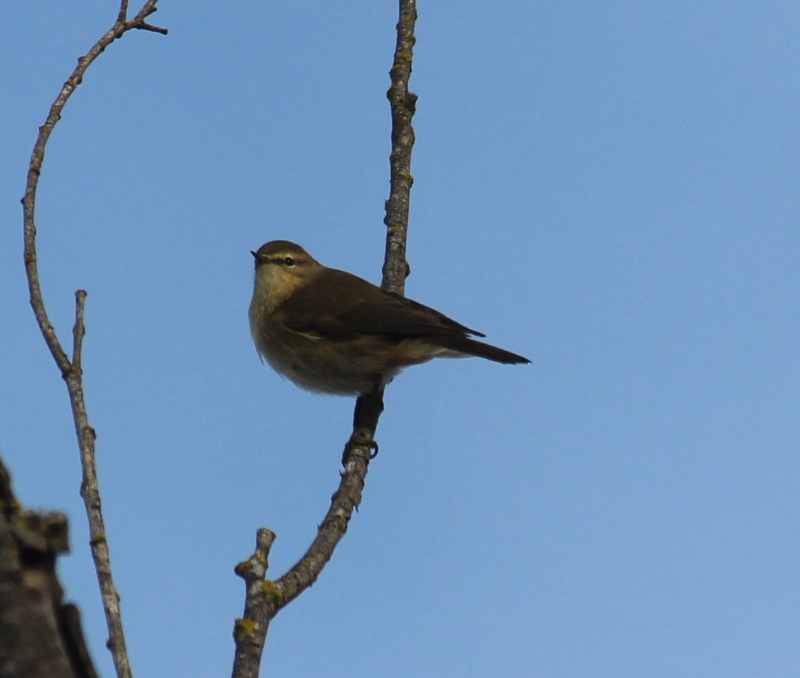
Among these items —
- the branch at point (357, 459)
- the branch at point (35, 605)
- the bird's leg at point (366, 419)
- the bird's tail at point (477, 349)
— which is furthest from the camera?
the bird's tail at point (477, 349)

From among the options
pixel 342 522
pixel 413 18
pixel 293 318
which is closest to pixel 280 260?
pixel 293 318

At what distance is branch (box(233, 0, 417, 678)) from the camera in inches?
109

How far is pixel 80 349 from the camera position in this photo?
3.11m

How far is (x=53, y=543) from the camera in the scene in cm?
137

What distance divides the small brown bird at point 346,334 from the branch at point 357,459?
21cm

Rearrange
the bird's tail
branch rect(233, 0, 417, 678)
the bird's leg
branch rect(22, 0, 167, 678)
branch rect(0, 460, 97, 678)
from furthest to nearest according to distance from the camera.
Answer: the bird's tail → the bird's leg → branch rect(233, 0, 417, 678) → branch rect(22, 0, 167, 678) → branch rect(0, 460, 97, 678)

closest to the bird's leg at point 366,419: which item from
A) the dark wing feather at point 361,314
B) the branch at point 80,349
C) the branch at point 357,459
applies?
the branch at point 357,459

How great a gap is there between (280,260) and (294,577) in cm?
514

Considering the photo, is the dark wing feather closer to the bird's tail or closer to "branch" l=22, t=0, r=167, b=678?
the bird's tail

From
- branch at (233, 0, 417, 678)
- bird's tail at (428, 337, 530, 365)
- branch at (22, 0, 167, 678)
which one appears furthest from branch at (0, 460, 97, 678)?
bird's tail at (428, 337, 530, 365)

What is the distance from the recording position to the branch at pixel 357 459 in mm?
2760

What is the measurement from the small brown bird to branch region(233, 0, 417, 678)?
205mm

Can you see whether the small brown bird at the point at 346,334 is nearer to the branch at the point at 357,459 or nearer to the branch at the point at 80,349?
the branch at the point at 357,459

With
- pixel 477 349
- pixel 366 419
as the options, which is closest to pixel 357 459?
pixel 366 419
